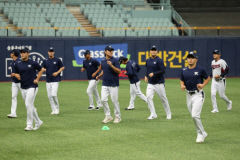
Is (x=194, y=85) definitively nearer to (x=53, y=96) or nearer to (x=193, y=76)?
(x=193, y=76)

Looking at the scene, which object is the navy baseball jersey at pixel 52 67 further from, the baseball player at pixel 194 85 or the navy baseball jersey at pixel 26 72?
the baseball player at pixel 194 85

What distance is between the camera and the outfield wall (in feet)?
101

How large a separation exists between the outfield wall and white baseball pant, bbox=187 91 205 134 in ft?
67.3

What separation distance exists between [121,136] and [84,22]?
24.4 metres

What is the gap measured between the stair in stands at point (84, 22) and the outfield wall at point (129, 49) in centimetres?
220

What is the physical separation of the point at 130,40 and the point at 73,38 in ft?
13.1

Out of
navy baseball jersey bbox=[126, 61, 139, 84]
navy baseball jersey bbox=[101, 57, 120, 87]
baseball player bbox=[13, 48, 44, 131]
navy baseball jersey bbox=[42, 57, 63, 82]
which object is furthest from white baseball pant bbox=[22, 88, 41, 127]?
navy baseball jersey bbox=[126, 61, 139, 84]

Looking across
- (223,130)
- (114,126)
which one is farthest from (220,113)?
(114,126)

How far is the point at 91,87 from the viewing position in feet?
60.1

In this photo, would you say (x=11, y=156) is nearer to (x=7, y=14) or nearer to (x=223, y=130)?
(x=223, y=130)

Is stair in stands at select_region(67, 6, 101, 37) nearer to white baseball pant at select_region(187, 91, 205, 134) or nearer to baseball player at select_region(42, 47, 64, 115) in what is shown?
baseball player at select_region(42, 47, 64, 115)

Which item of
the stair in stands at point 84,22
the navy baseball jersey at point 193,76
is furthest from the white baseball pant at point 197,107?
the stair in stands at point 84,22

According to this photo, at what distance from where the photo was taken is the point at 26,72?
1341cm

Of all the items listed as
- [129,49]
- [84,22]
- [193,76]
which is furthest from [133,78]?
[84,22]
